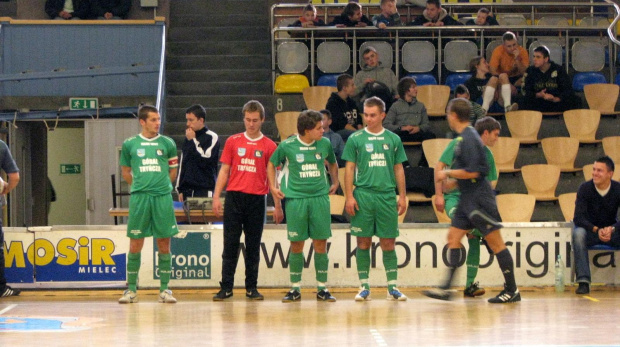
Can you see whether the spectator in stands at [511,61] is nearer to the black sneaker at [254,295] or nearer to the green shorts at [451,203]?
the green shorts at [451,203]

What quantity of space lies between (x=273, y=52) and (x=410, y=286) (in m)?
6.03

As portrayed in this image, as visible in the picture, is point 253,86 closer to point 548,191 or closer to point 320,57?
point 320,57

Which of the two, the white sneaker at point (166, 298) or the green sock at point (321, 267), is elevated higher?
the green sock at point (321, 267)

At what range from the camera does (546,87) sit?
14.8m

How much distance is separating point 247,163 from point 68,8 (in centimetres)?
924

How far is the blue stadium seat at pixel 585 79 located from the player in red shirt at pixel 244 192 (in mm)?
7792

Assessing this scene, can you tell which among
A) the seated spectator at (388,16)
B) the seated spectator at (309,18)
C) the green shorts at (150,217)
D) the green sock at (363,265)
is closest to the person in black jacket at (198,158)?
the green shorts at (150,217)

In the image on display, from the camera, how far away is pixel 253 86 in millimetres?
16562

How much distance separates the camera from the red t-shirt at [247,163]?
32.0 feet

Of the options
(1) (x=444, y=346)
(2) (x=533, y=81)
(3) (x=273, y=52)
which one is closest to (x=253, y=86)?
(3) (x=273, y=52)

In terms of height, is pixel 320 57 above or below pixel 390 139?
above

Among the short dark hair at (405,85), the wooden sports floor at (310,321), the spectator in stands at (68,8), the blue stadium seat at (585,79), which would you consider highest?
the spectator in stands at (68,8)

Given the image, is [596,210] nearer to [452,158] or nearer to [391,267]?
[452,158]

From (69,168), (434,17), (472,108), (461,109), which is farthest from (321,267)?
(69,168)
